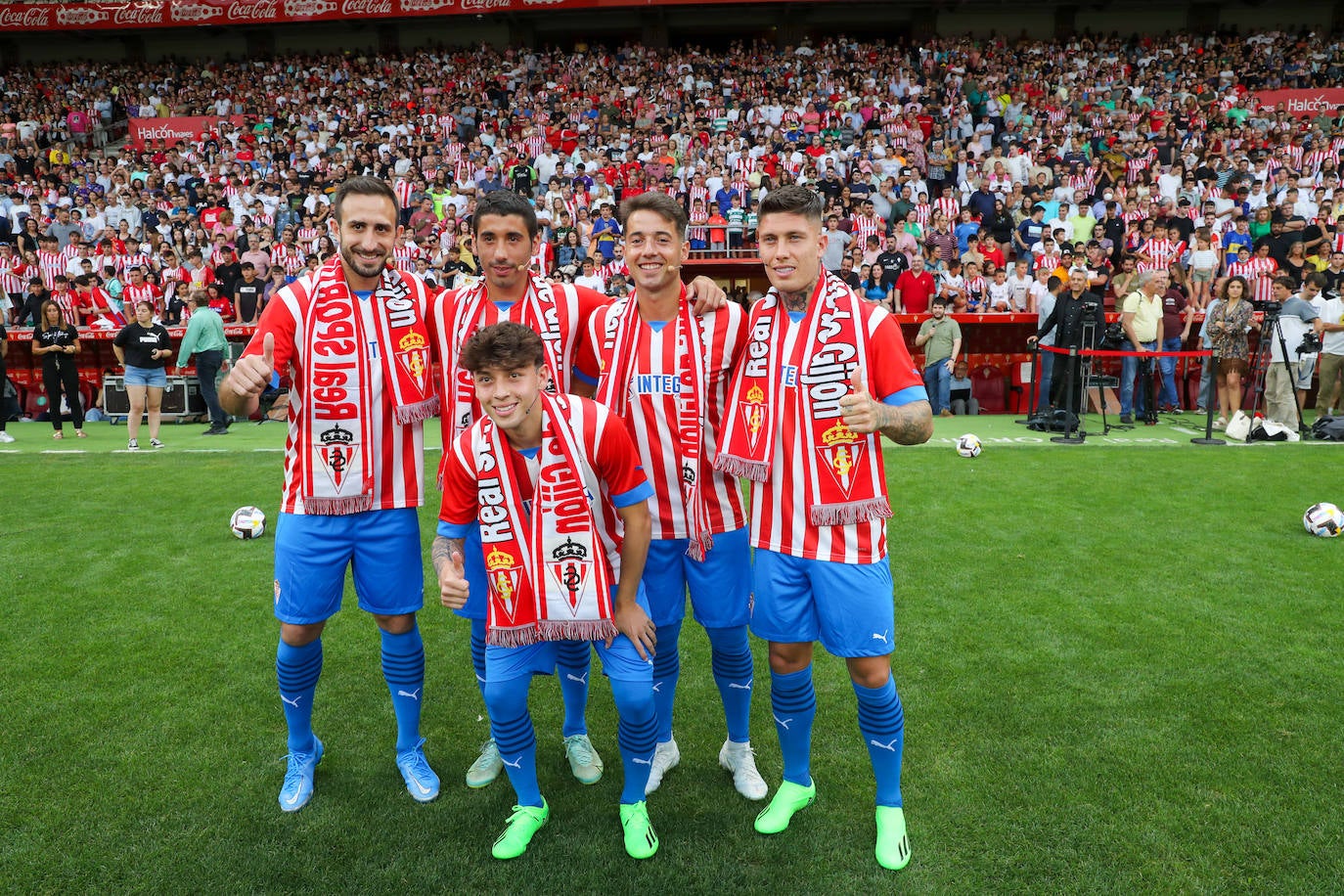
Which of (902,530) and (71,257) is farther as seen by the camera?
(71,257)

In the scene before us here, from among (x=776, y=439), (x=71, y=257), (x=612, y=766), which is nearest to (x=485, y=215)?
(x=776, y=439)

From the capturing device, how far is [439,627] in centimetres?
533

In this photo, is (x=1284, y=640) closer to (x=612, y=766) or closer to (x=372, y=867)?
(x=612, y=766)

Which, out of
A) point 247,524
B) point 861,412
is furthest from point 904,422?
point 247,524

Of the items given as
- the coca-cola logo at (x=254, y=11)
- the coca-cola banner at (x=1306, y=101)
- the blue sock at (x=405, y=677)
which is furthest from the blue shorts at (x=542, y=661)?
the coca-cola logo at (x=254, y=11)

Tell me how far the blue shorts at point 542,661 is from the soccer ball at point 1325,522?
594cm

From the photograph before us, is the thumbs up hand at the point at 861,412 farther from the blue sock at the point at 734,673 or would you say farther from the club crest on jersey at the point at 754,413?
the blue sock at the point at 734,673

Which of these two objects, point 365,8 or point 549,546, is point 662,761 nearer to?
point 549,546

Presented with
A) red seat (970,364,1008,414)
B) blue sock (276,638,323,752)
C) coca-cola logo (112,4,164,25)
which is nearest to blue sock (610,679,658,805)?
blue sock (276,638,323,752)

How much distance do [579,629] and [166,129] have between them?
89.6ft

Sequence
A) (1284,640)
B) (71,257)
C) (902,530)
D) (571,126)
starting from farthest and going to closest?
(571,126)
(71,257)
(902,530)
(1284,640)

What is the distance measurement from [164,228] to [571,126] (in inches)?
362

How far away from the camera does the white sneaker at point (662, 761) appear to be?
3584 millimetres

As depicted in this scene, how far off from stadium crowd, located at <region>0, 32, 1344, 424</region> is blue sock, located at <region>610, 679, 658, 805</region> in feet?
35.7
